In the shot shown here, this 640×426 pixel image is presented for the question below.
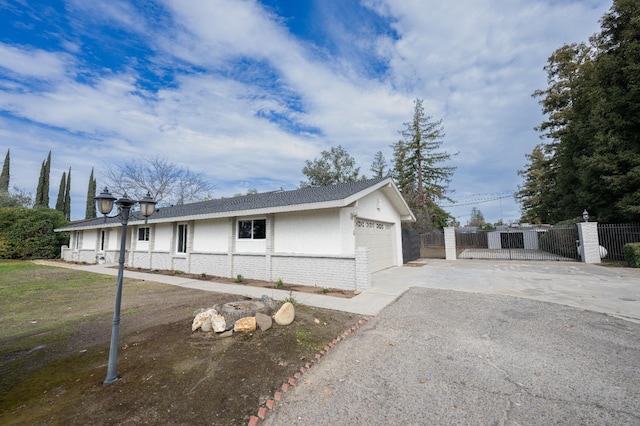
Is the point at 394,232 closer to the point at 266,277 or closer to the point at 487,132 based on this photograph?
the point at 266,277

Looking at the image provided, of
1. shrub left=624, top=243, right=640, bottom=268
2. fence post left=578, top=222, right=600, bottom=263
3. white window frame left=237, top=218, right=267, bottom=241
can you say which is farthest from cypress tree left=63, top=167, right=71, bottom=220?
shrub left=624, top=243, right=640, bottom=268

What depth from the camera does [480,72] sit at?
10961 millimetres

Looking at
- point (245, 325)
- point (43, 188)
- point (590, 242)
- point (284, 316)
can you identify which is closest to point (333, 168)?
point (590, 242)

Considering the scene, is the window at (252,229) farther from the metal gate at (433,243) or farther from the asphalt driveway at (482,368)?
the metal gate at (433,243)

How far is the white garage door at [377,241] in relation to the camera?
1013 cm

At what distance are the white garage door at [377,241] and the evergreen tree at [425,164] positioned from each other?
593 inches

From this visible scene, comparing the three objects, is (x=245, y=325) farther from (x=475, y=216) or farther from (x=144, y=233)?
(x=475, y=216)

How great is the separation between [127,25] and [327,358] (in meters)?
11.5

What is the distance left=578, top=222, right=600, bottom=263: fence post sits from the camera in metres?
13.1

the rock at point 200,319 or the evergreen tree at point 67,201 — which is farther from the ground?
the evergreen tree at point 67,201

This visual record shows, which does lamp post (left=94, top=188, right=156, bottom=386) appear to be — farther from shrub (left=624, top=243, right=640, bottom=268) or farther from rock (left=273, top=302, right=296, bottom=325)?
shrub (left=624, top=243, right=640, bottom=268)

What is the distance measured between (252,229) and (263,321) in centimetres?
606

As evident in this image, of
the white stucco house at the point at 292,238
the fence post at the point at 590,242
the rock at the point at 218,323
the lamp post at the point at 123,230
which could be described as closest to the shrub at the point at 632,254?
the fence post at the point at 590,242

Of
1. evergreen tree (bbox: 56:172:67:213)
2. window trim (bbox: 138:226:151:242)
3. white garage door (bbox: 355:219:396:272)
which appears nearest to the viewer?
white garage door (bbox: 355:219:396:272)
